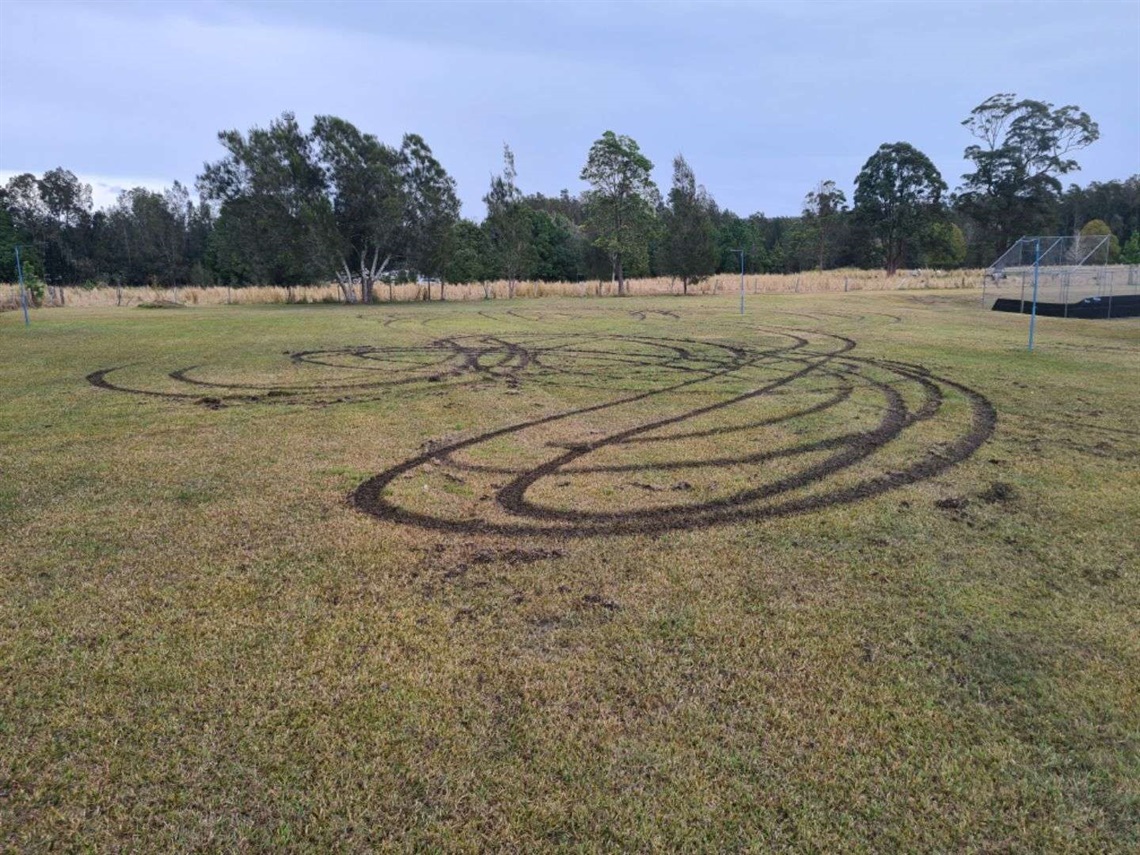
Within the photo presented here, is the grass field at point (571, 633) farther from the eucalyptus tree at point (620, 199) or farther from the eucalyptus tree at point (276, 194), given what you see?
the eucalyptus tree at point (620, 199)

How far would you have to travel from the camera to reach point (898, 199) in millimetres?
59406

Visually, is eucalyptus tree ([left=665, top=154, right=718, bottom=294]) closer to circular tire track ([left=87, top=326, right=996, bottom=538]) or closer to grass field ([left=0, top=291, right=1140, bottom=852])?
circular tire track ([left=87, top=326, right=996, bottom=538])

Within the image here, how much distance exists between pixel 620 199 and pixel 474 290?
11869 mm

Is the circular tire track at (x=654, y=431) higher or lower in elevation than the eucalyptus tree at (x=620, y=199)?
lower

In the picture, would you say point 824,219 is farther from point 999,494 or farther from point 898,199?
point 999,494

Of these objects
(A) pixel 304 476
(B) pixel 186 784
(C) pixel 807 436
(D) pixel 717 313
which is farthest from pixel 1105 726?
(D) pixel 717 313

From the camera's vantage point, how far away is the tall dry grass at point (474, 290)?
37812 millimetres

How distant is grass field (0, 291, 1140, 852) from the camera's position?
2062 mm

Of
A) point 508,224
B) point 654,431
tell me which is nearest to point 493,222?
point 508,224

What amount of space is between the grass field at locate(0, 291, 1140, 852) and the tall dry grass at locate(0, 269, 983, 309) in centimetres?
3385

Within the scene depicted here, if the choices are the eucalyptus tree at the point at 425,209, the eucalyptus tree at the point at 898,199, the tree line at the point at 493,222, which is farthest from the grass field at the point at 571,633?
the eucalyptus tree at the point at 898,199

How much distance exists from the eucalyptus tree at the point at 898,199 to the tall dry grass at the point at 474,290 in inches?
405

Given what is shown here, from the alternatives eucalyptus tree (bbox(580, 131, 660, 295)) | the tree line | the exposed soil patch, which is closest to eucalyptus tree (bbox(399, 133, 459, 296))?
the tree line

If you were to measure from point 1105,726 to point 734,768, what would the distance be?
4.73ft
